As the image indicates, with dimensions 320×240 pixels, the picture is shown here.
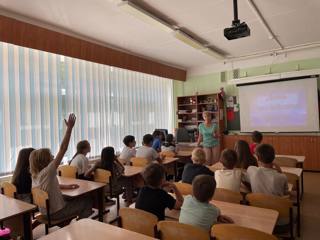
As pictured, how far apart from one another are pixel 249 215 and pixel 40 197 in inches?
80.4

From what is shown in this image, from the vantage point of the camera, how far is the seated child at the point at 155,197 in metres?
1.99

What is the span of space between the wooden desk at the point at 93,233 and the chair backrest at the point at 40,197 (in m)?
0.94

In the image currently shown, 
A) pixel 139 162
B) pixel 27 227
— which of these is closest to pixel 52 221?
pixel 27 227

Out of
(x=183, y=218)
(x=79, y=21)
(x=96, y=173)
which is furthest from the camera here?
(x=79, y=21)

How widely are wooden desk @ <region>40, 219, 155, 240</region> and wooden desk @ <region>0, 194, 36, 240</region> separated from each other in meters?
0.66

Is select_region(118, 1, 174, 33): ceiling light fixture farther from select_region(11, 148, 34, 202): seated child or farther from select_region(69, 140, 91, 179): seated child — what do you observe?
select_region(11, 148, 34, 202): seated child

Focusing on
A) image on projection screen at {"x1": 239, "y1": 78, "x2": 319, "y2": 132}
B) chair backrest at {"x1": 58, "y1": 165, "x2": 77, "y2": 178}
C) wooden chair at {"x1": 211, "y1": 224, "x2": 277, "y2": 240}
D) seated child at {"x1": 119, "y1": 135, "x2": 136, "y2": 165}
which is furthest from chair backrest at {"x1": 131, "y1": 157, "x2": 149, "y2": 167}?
image on projection screen at {"x1": 239, "y1": 78, "x2": 319, "y2": 132}

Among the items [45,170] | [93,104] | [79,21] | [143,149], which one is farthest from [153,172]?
[93,104]

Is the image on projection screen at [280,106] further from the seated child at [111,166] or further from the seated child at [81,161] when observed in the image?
the seated child at [81,161]

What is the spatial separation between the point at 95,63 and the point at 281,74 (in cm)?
472

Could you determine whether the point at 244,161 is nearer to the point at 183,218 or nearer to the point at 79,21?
the point at 183,218

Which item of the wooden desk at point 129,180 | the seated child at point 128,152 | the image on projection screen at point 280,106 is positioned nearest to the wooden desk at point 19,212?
the wooden desk at point 129,180

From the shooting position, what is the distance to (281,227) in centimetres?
225

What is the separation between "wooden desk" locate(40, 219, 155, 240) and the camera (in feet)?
5.14
